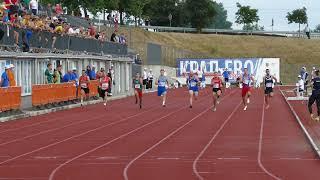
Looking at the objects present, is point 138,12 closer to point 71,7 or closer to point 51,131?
point 71,7

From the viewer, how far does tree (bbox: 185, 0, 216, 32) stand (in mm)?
133750

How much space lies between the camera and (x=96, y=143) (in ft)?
66.8

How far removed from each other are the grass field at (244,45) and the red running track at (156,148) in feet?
261

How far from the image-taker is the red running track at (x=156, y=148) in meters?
14.3

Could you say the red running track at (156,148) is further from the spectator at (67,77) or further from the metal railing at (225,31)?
the metal railing at (225,31)

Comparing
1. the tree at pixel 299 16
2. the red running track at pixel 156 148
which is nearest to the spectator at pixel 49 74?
the red running track at pixel 156 148

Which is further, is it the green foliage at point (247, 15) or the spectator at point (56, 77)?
the green foliage at point (247, 15)

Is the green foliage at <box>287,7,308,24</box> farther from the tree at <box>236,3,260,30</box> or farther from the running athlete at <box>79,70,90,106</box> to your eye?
the running athlete at <box>79,70,90,106</box>

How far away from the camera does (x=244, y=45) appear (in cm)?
12019

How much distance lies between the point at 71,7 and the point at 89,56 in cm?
3189

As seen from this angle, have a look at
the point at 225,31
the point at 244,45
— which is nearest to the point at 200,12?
the point at 225,31

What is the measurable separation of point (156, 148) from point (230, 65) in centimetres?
6545

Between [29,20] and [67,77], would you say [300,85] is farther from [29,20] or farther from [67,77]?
[29,20]

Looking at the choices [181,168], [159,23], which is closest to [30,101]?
[181,168]
